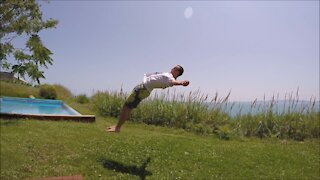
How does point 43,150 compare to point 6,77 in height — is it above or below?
below

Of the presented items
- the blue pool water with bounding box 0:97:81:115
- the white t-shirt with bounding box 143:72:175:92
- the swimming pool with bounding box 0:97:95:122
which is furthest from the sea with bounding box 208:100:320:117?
the white t-shirt with bounding box 143:72:175:92

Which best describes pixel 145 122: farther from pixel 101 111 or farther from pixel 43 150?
pixel 43 150

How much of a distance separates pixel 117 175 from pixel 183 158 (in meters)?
1.92

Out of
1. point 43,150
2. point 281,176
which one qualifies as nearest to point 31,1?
point 43,150

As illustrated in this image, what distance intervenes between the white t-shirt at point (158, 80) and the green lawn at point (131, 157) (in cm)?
170

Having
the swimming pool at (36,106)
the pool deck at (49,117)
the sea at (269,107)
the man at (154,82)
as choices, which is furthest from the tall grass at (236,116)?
the man at (154,82)

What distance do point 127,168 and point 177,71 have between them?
2227 mm

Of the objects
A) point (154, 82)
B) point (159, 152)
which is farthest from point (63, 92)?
point (154, 82)

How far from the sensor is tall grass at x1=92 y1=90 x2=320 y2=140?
12570 millimetres

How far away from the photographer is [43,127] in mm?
9547

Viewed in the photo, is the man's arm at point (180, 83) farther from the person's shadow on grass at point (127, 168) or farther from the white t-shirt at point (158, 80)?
the person's shadow on grass at point (127, 168)

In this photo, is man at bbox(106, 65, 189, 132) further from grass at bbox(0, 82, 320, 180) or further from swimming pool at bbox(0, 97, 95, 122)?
swimming pool at bbox(0, 97, 95, 122)

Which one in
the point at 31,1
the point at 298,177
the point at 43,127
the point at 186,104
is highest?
the point at 31,1

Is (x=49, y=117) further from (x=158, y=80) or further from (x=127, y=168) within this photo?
(x=158, y=80)
